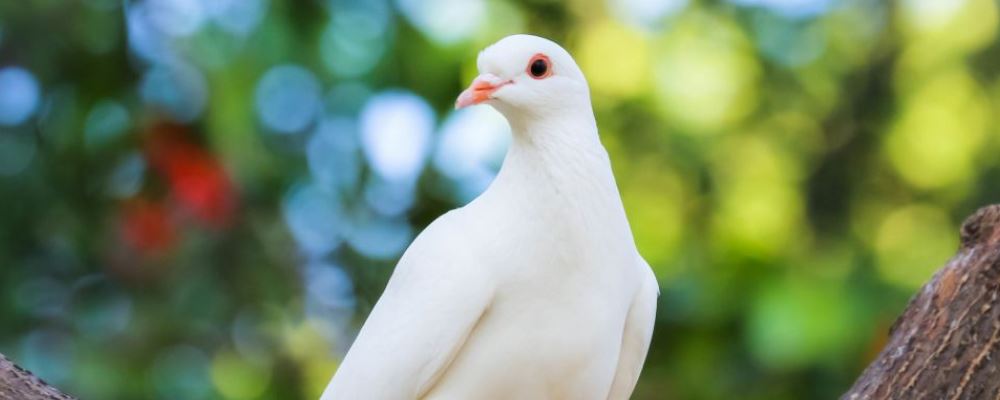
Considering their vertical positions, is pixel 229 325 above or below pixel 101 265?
below

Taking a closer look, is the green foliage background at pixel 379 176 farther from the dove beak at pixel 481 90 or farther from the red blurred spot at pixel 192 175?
the dove beak at pixel 481 90

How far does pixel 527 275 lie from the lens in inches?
150

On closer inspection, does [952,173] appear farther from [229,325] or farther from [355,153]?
[229,325]

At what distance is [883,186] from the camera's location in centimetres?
875

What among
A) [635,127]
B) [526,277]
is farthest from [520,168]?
[635,127]

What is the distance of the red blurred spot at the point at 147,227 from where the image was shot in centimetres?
830

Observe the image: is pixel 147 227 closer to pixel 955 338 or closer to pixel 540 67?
pixel 540 67

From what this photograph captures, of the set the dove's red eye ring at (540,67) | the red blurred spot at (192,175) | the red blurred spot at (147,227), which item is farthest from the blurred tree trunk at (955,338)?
the red blurred spot at (147,227)

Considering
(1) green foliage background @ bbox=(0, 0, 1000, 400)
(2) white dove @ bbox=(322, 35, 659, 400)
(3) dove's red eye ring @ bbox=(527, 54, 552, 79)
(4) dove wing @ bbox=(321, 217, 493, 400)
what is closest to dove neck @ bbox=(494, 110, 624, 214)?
(2) white dove @ bbox=(322, 35, 659, 400)

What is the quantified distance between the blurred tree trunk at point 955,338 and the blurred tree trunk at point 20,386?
7.26 ft

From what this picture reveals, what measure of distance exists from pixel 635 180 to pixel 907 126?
161 cm

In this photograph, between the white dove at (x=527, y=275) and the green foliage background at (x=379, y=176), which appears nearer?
the white dove at (x=527, y=275)

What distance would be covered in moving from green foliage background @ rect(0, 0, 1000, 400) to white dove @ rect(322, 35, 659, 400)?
4085mm

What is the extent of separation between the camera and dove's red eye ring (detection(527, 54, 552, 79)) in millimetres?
3799
